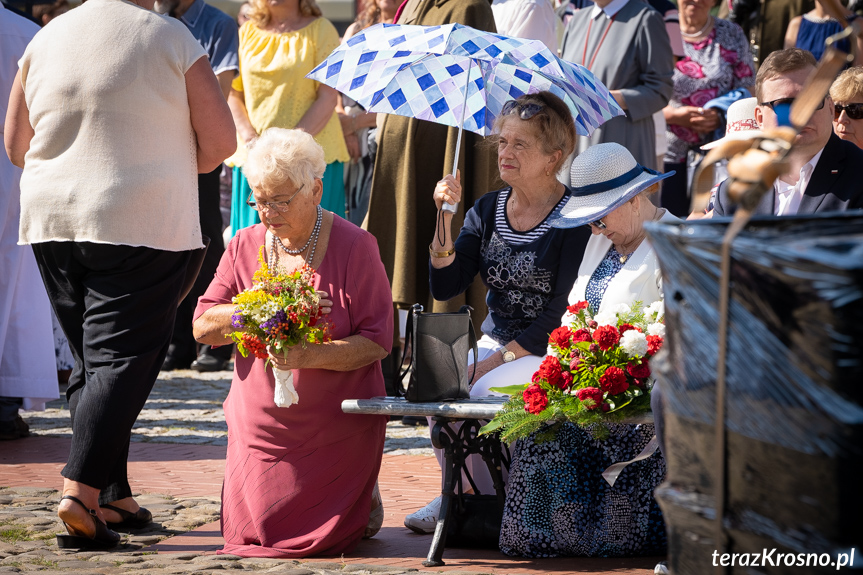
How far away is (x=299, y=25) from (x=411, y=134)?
1.61 metres

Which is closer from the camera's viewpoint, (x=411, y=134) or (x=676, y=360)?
(x=676, y=360)

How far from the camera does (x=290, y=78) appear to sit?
7.41 metres

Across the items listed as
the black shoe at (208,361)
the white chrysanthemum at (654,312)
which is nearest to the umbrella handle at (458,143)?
the white chrysanthemum at (654,312)

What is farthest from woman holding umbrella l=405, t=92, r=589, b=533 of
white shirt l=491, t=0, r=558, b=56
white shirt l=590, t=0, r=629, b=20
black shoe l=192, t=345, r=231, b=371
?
black shoe l=192, t=345, r=231, b=371

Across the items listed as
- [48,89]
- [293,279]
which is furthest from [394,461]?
[48,89]

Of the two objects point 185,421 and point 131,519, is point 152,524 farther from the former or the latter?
point 185,421

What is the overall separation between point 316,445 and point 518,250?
1.30 metres

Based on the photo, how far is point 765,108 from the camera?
4.20m

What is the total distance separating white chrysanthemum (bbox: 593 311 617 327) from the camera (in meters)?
3.95

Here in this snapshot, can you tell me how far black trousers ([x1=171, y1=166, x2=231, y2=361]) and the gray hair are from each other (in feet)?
13.1

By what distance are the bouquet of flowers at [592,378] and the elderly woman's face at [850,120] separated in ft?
6.20

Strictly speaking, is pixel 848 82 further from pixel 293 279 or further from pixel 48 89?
pixel 48 89

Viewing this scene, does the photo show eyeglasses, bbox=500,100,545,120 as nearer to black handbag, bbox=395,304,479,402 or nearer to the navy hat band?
the navy hat band

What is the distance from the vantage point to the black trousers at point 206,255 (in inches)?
333
